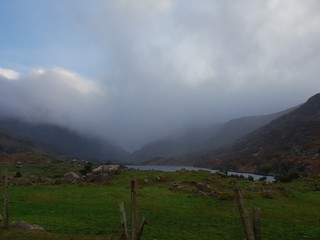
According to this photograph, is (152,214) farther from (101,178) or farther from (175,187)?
(101,178)

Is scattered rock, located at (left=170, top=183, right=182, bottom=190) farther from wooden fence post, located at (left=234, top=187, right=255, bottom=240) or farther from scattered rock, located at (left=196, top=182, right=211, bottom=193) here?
wooden fence post, located at (left=234, top=187, right=255, bottom=240)

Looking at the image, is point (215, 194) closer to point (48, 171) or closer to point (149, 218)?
point (149, 218)

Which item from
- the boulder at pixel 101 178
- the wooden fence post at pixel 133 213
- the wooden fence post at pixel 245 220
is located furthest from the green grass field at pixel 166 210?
the wooden fence post at pixel 245 220

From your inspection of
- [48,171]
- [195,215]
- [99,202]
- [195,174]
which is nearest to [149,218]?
[195,215]

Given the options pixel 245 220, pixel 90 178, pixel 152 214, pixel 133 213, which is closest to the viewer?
pixel 245 220

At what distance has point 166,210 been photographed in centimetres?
3597

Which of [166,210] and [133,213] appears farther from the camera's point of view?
[166,210]

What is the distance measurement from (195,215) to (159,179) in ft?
72.5

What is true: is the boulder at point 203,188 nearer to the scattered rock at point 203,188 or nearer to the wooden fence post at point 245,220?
the scattered rock at point 203,188

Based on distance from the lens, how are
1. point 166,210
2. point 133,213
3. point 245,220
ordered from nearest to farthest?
point 245,220, point 133,213, point 166,210

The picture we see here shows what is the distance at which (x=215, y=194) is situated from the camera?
A: 42.8 metres

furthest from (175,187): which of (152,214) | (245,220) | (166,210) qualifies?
(245,220)

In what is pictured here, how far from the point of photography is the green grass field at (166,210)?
25.8 metres

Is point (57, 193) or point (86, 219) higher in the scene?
point (57, 193)
